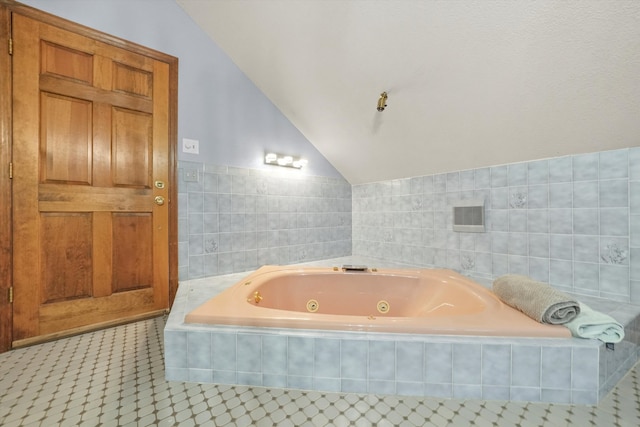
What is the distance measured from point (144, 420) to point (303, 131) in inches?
90.8

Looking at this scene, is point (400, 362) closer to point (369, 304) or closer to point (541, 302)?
point (541, 302)

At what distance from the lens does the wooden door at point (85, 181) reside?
4.59ft

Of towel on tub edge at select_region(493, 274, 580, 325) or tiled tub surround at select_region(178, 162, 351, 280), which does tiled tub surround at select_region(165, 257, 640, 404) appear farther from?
tiled tub surround at select_region(178, 162, 351, 280)

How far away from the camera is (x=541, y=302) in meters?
1.07

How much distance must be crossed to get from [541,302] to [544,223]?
88 centimetres

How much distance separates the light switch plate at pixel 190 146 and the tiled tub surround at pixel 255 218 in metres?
0.11

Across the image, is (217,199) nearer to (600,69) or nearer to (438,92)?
(438,92)

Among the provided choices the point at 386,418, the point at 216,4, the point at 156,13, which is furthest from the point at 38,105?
the point at 386,418

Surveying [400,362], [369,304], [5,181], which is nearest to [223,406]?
[400,362]

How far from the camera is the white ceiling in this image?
1133 millimetres

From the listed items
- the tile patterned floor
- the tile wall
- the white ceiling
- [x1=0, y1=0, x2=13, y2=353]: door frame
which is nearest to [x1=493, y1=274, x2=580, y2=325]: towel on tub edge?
the tile patterned floor

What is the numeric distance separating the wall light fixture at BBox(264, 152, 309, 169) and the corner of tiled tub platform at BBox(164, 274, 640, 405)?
5.06 ft

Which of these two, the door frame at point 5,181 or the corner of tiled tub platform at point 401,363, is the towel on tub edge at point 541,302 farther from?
the door frame at point 5,181

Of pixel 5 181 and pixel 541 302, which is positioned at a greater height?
pixel 5 181
